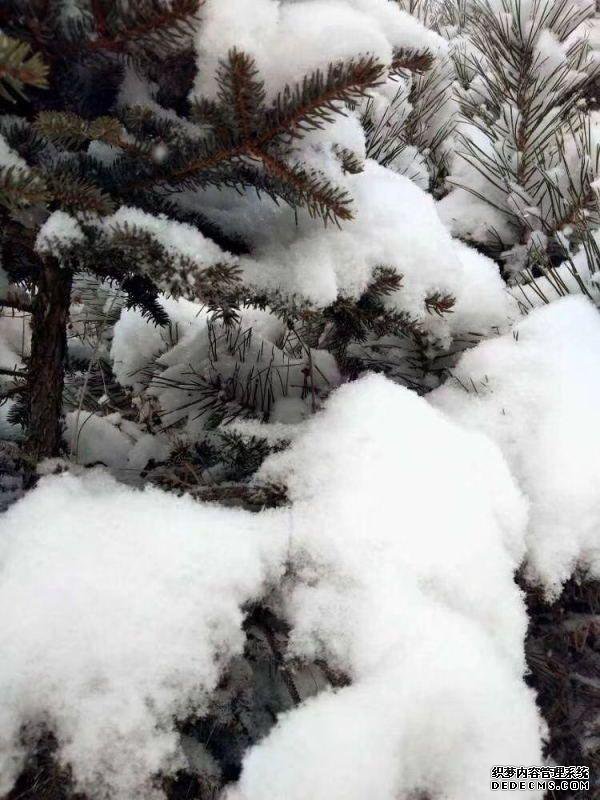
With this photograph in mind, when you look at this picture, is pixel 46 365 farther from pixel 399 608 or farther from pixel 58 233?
pixel 399 608

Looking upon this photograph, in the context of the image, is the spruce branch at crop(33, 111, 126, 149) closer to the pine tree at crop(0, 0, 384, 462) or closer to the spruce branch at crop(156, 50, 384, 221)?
the pine tree at crop(0, 0, 384, 462)

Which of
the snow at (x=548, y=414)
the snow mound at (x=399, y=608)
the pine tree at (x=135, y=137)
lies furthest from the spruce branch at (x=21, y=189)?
the snow at (x=548, y=414)

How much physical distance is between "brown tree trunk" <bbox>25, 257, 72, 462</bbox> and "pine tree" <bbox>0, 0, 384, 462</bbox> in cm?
3

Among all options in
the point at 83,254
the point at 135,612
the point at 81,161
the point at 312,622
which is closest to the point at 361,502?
the point at 312,622

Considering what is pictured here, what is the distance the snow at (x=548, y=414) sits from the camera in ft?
2.75

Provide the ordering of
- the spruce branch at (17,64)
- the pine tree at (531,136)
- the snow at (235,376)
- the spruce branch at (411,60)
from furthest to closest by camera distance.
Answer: the pine tree at (531,136) → the snow at (235,376) → the spruce branch at (411,60) → the spruce branch at (17,64)

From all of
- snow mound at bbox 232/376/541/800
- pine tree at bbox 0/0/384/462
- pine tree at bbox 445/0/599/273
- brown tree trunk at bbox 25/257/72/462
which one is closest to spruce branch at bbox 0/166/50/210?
pine tree at bbox 0/0/384/462

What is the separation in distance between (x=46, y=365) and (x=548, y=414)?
825mm

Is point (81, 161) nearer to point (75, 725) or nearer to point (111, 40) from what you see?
point (111, 40)

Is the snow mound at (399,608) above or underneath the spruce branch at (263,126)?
underneath

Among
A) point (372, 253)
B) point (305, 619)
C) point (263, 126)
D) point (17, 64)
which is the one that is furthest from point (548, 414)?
point (17, 64)

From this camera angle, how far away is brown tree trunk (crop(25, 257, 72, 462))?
86cm

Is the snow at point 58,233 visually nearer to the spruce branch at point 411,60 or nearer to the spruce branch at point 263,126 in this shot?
the spruce branch at point 263,126

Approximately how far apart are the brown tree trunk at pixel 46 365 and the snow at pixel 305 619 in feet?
0.41
